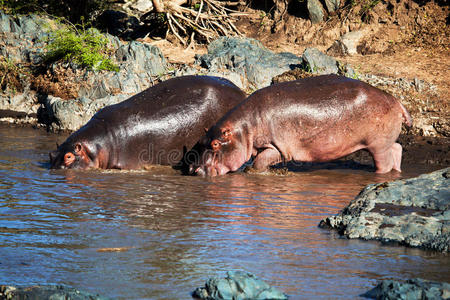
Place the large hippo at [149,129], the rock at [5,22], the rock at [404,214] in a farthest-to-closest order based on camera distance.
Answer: the rock at [5,22] < the large hippo at [149,129] < the rock at [404,214]

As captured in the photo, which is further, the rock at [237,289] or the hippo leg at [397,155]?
the hippo leg at [397,155]

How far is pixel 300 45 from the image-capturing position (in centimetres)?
1574

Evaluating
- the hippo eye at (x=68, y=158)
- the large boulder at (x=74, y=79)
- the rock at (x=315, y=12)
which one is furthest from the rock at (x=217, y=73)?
the hippo eye at (x=68, y=158)

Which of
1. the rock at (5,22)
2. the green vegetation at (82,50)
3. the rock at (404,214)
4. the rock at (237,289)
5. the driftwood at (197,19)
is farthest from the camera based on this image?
the driftwood at (197,19)

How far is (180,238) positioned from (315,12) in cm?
1203

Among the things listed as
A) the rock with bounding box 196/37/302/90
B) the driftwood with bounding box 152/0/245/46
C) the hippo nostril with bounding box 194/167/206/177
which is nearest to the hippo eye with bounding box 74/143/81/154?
the hippo nostril with bounding box 194/167/206/177

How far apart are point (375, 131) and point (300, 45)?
24.9 ft

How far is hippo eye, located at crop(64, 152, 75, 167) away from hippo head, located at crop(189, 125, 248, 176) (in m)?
1.71

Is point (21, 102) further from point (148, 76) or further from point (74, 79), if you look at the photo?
point (148, 76)

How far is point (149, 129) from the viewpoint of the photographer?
356 inches

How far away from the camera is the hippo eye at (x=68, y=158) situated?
8711 mm

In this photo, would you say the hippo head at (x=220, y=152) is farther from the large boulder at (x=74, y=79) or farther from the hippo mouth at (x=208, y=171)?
the large boulder at (x=74, y=79)

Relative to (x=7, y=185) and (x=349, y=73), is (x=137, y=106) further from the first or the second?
(x=349, y=73)

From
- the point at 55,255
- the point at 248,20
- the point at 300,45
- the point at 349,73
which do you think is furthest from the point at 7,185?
the point at 248,20
